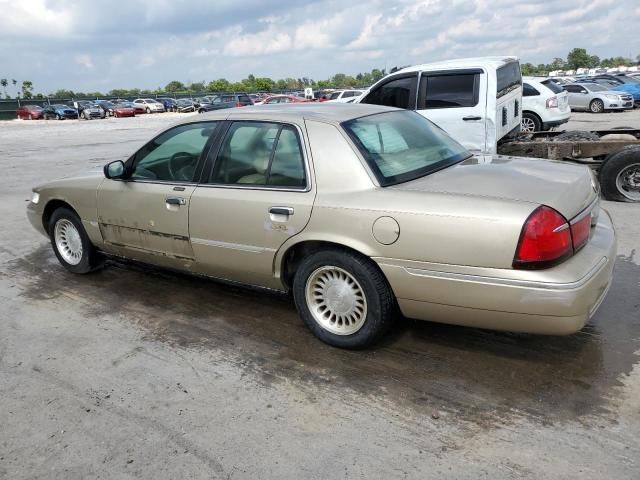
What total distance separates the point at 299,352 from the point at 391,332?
67 cm

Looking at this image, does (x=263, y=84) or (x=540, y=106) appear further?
(x=263, y=84)

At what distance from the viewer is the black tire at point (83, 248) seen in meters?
5.08

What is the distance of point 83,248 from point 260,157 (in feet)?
7.53

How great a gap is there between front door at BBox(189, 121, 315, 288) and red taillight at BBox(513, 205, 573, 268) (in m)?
1.29

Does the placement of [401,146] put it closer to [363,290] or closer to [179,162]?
[363,290]

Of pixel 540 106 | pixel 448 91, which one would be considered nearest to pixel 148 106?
pixel 540 106

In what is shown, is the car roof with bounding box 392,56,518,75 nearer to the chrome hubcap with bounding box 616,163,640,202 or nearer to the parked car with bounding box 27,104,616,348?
the chrome hubcap with bounding box 616,163,640,202

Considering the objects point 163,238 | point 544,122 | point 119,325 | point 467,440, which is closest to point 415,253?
point 467,440

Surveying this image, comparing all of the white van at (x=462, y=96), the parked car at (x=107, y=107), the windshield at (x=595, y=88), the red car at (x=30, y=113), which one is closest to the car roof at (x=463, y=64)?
the white van at (x=462, y=96)

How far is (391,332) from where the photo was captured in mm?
3842

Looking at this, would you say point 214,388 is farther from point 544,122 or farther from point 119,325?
point 544,122

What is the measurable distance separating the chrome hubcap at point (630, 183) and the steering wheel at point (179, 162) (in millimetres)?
5637

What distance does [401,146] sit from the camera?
380 centimetres

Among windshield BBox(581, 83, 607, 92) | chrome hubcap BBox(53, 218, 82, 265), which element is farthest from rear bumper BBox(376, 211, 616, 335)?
windshield BBox(581, 83, 607, 92)
